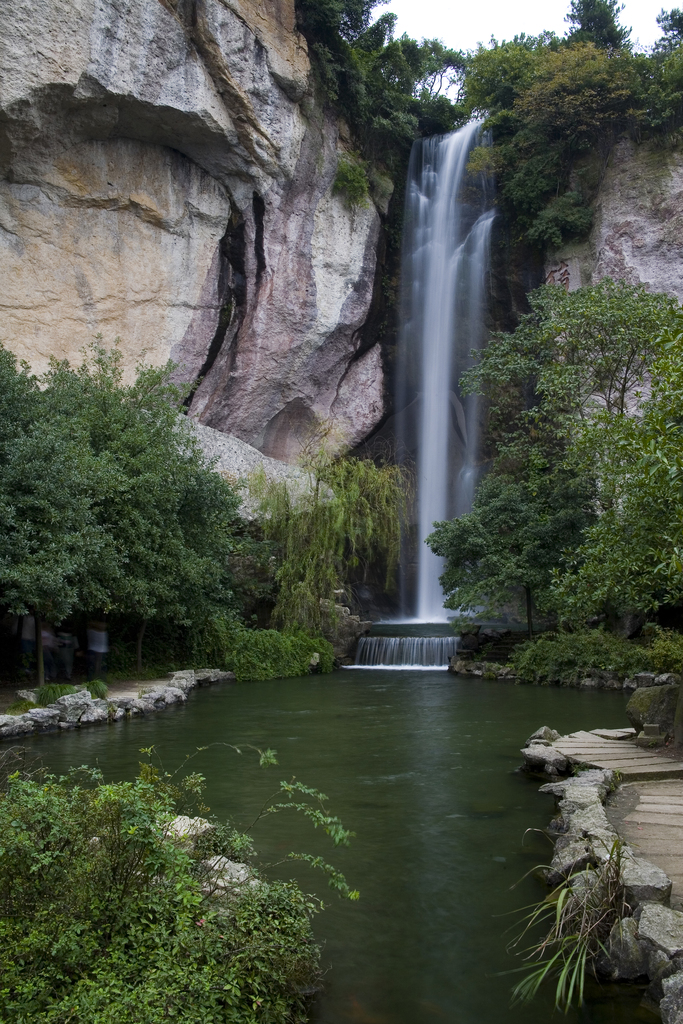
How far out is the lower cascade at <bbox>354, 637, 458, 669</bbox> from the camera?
2041 cm

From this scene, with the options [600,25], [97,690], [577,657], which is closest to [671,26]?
[600,25]

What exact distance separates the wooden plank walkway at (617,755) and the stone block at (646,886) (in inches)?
115

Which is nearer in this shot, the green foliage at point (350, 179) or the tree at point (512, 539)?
the tree at point (512, 539)

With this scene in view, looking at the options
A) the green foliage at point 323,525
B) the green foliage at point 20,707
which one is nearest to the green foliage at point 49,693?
the green foliage at point 20,707

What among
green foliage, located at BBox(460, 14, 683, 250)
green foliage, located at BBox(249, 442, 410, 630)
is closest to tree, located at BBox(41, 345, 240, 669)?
green foliage, located at BBox(249, 442, 410, 630)

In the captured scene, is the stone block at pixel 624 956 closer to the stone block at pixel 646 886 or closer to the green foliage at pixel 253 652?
the stone block at pixel 646 886

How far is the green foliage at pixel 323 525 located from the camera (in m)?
20.5

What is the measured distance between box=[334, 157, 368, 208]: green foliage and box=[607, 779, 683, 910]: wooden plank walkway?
24.7 metres

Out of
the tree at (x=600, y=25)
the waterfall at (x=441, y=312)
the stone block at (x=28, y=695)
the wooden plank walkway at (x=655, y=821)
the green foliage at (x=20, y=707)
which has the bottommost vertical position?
the green foliage at (x=20, y=707)

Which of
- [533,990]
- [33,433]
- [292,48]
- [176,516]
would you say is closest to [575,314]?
[176,516]

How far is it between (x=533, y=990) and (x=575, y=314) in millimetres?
15840

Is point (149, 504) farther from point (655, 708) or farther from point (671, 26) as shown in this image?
point (671, 26)

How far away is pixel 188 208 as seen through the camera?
976 inches

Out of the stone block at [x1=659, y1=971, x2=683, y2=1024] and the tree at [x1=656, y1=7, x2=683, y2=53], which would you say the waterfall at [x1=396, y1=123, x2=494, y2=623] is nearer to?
the tree at [x1=656, y1=7, x2=683, y2=53]
